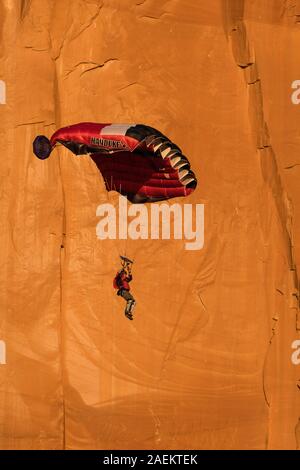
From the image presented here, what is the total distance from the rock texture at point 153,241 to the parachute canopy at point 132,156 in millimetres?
51

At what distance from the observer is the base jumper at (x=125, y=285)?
10.1 feet

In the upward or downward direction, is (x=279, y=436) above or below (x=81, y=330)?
below

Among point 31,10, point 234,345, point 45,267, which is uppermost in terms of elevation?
point 31,10

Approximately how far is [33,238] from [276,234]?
1.09m

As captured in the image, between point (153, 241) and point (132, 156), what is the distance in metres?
0.39

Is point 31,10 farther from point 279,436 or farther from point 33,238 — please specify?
point 279,436

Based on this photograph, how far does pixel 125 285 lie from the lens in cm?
308

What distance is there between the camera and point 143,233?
310 centimetres

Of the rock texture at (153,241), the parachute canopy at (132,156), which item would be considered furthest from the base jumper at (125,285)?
the parachute canopy at (132,156)

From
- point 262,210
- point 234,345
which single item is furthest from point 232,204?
point 234,345

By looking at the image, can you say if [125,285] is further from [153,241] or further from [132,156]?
[132,156]

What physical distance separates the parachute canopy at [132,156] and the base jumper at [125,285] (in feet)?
1.00

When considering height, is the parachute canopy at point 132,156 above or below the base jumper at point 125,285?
above

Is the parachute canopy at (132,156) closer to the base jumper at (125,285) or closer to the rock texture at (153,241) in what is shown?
the rock texture at (153,241)
